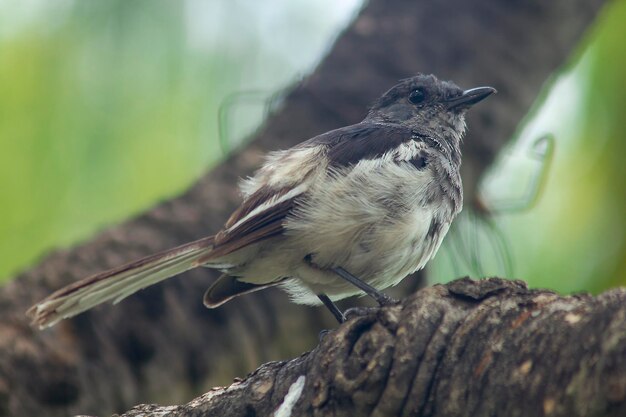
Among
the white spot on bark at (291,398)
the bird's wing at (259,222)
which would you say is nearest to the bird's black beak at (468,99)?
the bird's wing at (259,222)

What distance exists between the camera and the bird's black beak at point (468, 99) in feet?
16.5

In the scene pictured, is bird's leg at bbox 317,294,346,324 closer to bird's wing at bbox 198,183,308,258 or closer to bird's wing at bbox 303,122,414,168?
bird's wing at bbox 198,183,308,258

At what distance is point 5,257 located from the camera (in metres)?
6.76

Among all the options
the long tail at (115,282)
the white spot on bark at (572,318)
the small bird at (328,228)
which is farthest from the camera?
the long tail at (115,282)

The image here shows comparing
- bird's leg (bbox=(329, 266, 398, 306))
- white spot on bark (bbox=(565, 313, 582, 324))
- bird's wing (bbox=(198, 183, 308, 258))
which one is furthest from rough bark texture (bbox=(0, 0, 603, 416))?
white spot on bark (bbox=(565, 313, 582, 324))

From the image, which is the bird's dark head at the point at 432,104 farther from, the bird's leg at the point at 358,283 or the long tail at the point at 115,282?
the long tail at the point at 115,282

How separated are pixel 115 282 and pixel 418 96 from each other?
2.15 m

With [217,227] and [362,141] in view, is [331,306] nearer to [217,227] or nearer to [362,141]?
[362,141]

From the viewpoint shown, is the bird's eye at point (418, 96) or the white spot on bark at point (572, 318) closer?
the white spot on bark at point (572, 318)

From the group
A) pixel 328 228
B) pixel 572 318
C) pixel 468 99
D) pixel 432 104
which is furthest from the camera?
pixel 432 104

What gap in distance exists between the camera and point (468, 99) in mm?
5090

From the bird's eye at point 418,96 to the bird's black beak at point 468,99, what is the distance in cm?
16

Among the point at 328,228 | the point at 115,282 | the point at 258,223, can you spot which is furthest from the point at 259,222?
the point at 115,282

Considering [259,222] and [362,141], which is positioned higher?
[362,141]
